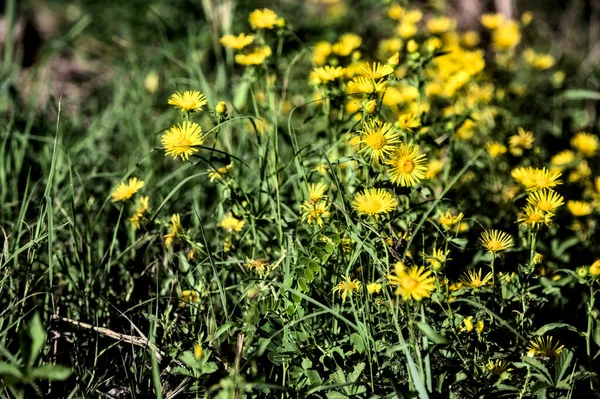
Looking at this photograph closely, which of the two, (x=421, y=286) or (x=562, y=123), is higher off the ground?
(x=562, y=123)

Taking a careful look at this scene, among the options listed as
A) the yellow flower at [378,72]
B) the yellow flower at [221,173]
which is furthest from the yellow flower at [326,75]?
the yellow flower at [221,173]

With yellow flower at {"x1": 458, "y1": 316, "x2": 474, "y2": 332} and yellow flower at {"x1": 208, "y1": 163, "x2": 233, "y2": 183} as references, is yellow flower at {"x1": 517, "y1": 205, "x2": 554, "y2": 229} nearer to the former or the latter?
yellow flower at {"x1": 458, "y1": 316, "x2": 474, "y2": 332}

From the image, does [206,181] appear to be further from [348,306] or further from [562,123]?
[562,123]

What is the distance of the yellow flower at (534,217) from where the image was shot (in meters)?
1.45

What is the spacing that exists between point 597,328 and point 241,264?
90cm

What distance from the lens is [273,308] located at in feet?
4.42

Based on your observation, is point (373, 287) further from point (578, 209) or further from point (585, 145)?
point (585, 145)

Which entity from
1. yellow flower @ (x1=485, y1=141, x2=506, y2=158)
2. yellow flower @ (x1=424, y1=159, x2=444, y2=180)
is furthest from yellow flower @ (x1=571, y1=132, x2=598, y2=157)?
yellow flower @ (x1=424, y1=159, x2=444, y2=180)

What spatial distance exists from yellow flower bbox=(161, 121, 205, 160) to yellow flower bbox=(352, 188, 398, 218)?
41 cm

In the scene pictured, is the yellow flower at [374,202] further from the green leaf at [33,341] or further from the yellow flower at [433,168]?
the green leaf at [33,341]

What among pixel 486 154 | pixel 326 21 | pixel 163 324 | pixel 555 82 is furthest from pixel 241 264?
pixel 326 21

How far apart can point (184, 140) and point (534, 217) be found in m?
0.89

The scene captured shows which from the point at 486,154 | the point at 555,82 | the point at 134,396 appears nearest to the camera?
the point at 134,396

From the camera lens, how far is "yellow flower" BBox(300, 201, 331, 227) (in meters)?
1.44
